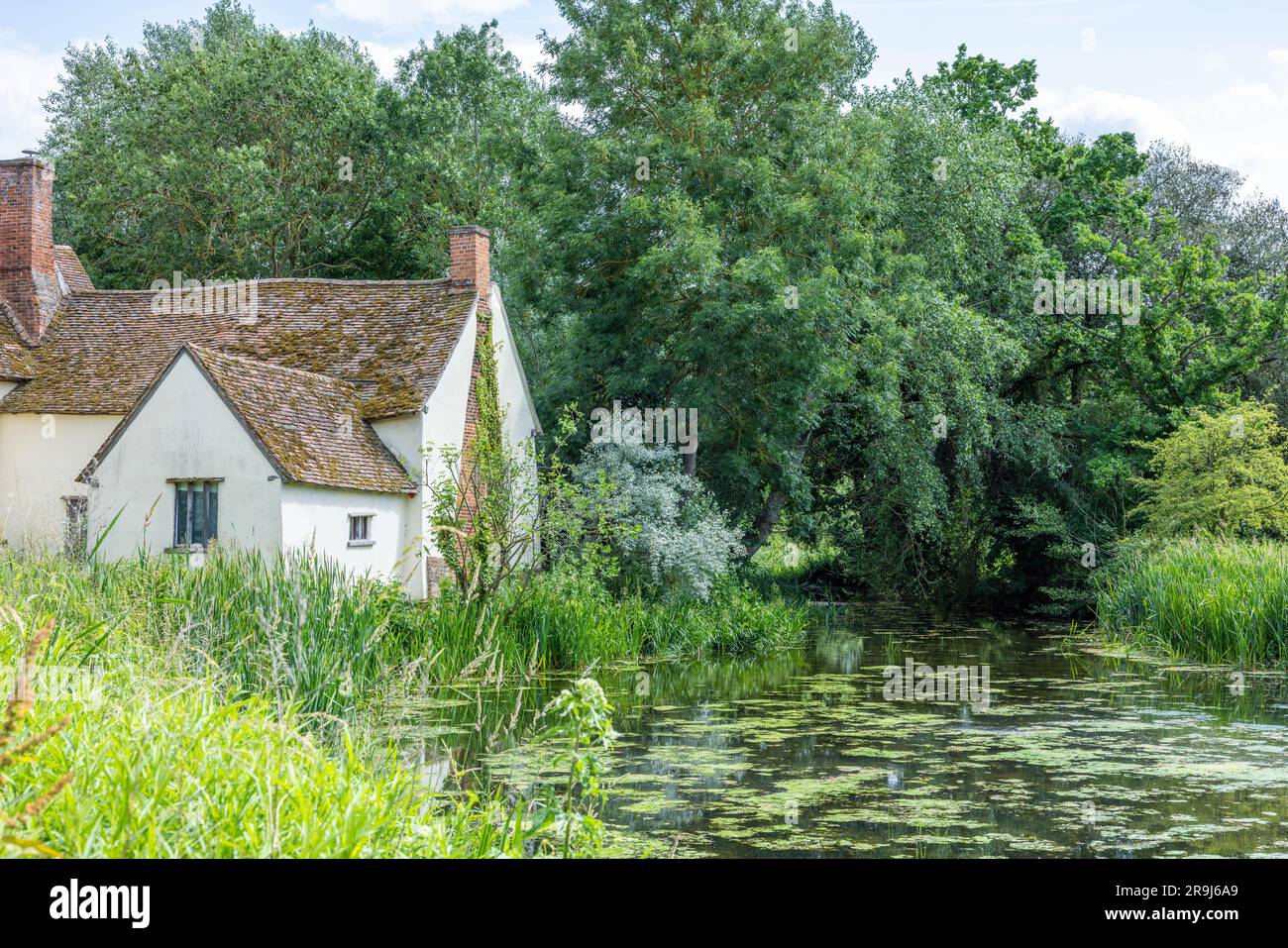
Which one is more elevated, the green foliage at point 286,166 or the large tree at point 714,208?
the green foliage at point 286,166

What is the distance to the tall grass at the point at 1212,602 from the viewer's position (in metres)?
18.3

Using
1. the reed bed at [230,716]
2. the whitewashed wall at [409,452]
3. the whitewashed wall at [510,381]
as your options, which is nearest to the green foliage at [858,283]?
the whitewashed wall at [510,381]

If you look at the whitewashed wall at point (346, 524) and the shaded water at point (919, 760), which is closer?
the shaded water at point (919, 760)

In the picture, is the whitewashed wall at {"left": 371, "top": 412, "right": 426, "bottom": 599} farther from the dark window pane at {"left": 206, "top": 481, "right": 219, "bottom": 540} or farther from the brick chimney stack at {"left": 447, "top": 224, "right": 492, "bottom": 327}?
the dark window pane at {"left": 206, "top": 481, "right": 219, "bottom": 540}

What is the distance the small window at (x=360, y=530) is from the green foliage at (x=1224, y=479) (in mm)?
16024

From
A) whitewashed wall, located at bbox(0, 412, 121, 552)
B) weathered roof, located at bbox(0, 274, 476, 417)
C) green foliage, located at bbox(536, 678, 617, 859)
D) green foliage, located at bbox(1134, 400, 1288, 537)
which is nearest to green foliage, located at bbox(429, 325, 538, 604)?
weathered roof, located at bbox(0, 274, 476, 417)

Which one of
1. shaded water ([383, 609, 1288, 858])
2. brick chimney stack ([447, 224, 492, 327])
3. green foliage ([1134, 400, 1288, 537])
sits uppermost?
brick chimney stack ([447, 224, 492, 327])

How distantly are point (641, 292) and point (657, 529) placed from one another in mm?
5768

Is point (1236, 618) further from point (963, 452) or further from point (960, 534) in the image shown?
point (960, 534)

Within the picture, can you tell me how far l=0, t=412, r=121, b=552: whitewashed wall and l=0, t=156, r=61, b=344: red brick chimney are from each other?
10.5 ft

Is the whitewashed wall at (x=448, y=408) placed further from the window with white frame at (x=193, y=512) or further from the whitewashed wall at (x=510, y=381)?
the window with white frame at (x=193, y=512)

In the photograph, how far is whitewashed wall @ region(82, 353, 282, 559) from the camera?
70.3ft

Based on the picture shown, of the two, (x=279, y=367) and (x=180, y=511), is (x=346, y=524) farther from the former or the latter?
(x=279, y=367)
